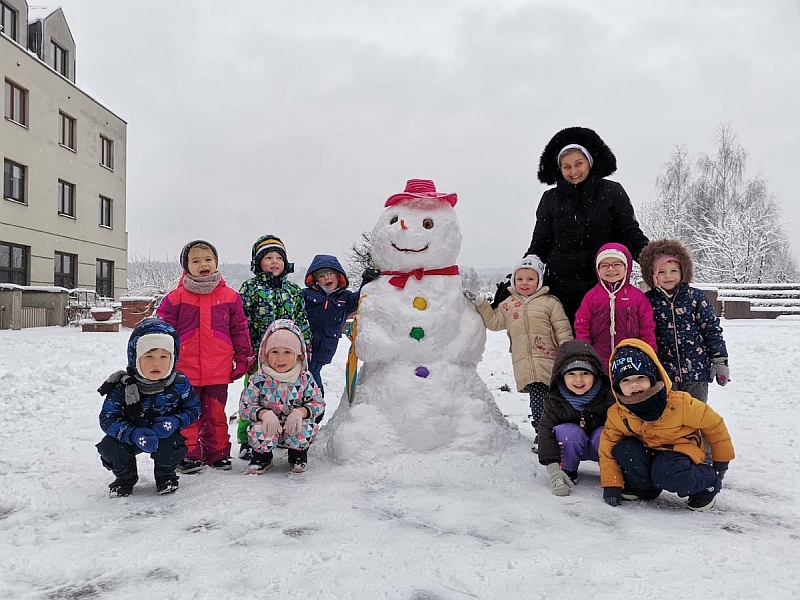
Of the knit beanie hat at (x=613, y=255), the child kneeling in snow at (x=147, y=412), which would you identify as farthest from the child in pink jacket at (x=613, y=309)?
the child kneeling in snow at (x=147, y=412)

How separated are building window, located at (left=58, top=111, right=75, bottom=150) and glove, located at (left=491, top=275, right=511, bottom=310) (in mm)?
17713

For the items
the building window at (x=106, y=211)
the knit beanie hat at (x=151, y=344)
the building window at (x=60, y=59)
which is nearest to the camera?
the knit beanie hat at (x=151, y=344)

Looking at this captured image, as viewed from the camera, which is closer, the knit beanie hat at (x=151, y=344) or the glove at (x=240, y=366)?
the knit beanie hat at (x=151, y=344)

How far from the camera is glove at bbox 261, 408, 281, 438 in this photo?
11.8ft

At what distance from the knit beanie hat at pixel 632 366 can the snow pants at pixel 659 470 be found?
0.33 m

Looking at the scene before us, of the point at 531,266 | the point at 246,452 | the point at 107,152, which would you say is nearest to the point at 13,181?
the point at 107,152

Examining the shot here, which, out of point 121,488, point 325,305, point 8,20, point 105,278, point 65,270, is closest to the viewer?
point 121,488

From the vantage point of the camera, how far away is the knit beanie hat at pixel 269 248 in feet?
14.4

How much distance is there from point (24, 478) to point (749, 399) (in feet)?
21.2

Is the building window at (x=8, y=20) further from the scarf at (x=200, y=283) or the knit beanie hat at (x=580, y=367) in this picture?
the knit beanie hat at (x=580, y=367)

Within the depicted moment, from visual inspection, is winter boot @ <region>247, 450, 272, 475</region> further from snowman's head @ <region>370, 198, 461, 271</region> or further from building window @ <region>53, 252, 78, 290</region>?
building window @ <region>53, 252, 78, 290</region>

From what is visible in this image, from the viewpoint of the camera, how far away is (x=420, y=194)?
4.14m

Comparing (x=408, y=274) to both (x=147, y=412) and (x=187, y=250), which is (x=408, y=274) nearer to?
(x=187, y=250)

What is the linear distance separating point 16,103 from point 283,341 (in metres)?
16.4
